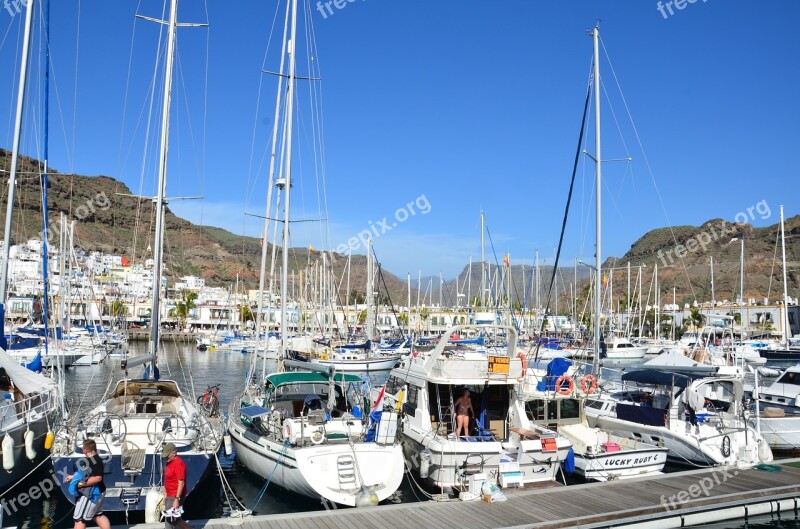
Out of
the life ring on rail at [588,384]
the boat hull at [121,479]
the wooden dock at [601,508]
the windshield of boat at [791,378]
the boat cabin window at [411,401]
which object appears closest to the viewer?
the wooden dock at [601,508]

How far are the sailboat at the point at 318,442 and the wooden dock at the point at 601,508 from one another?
712 millimetres

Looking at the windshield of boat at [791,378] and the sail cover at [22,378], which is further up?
the sail cover at [22,378]

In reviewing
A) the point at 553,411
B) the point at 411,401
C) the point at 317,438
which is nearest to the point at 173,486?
the point at 317,438

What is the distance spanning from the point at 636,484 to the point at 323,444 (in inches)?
308

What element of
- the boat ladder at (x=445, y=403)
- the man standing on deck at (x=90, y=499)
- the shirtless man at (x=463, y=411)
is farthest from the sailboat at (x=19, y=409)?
the shirtless man at (x=463, y=411)

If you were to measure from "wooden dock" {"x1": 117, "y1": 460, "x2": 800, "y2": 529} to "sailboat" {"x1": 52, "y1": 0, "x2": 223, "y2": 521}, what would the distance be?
173 centimetres

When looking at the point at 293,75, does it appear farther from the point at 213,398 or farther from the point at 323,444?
the point at 323,444

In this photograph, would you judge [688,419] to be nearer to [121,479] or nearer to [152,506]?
[152,506]

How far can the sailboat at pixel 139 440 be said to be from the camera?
13.6 m

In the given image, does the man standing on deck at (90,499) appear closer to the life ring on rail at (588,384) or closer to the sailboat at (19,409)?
the sailboat at (19,409)

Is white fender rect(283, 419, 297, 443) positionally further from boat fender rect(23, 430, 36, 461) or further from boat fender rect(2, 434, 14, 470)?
boat fender rect(23, 430, 36, 461)

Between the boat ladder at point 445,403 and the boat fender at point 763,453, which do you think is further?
the boat fender at point 763,453

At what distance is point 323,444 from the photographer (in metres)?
15.0

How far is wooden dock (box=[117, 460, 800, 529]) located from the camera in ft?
42.1
